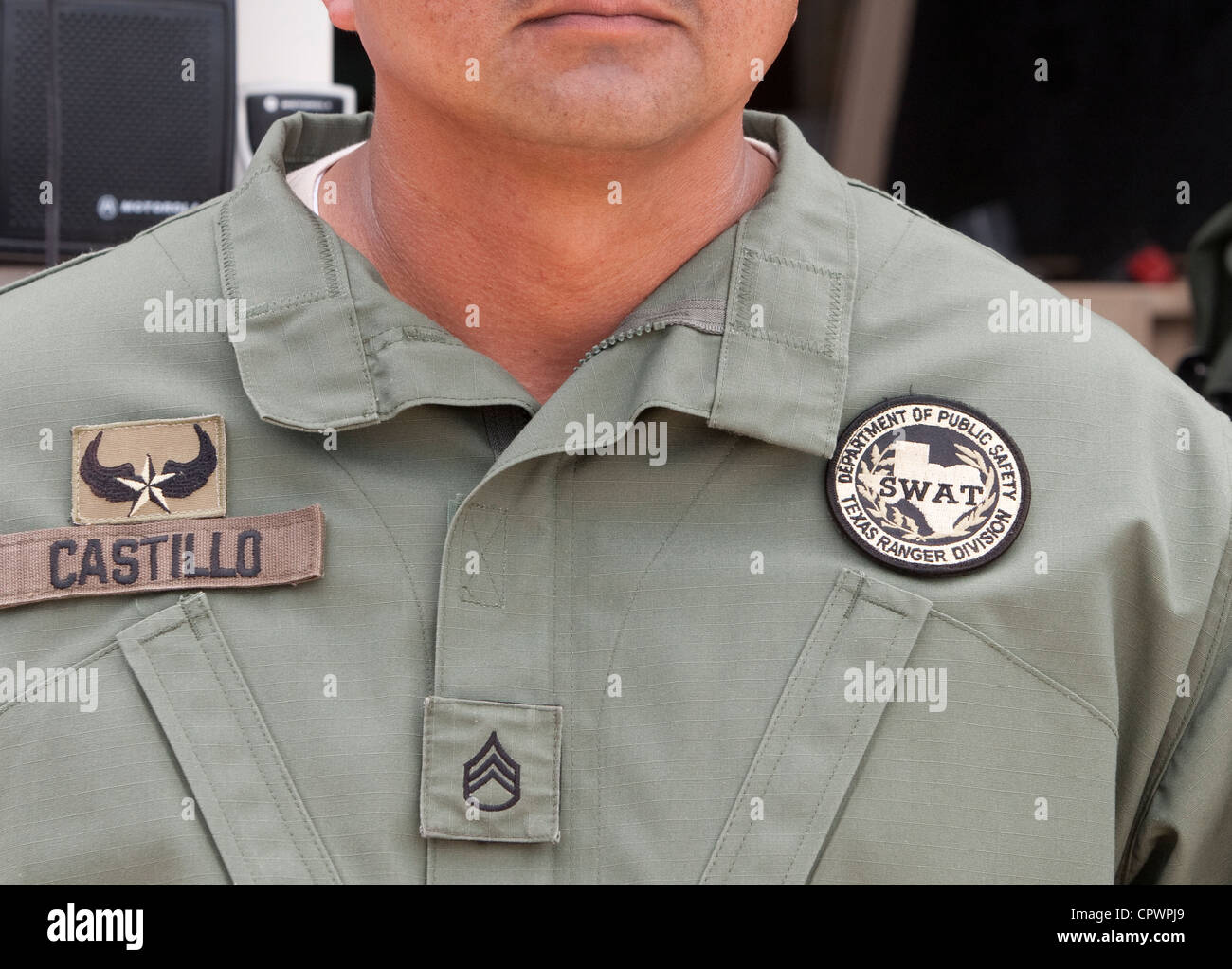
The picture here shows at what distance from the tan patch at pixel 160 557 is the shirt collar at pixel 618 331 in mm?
81

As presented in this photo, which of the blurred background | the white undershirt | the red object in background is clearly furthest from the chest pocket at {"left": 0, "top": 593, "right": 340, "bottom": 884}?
the red object in background

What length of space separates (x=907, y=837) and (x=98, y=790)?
0.55 meters

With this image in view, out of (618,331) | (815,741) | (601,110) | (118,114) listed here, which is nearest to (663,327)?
(618,331)

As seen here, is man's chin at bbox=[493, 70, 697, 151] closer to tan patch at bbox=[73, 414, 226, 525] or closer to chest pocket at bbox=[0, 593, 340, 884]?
tan patch at bbox=[73, 414, 226, 525]

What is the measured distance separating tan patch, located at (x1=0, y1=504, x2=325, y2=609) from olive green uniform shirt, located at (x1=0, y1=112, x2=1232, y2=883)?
2 centimetres

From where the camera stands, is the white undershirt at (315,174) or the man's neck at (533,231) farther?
the white undershirt at (315,174)

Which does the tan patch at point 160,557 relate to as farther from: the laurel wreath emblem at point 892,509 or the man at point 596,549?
the laurel wreath emblem at point 892,509

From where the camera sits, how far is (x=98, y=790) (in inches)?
45.1

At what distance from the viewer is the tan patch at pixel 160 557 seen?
3.90 ft

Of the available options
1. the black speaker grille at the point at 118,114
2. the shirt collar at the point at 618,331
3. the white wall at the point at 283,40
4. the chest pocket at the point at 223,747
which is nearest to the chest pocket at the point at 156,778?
the chest pocket at the point at 223,747

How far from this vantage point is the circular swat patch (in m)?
1.22

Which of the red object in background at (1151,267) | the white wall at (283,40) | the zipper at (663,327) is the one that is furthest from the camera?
the red object in background at (1151,267)

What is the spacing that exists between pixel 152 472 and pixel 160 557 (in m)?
0.06

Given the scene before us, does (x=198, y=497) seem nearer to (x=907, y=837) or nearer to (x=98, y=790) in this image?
(x=98, y=790)
